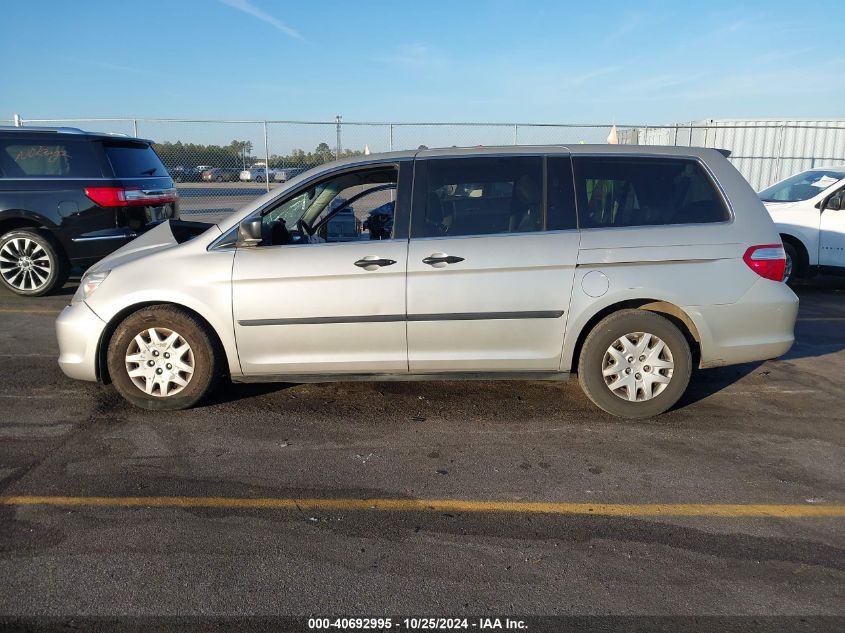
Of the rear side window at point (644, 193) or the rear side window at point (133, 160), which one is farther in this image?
the rear side window at point (133, 160)

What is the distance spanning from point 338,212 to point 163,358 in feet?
5.97

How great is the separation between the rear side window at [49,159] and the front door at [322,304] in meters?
4.77

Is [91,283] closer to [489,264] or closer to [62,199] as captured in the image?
[489,264]

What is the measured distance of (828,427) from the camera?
4.62 m

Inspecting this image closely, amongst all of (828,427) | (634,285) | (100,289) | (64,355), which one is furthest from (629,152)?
(64,355)

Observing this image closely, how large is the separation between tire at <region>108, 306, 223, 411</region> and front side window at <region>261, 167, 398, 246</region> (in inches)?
31.9

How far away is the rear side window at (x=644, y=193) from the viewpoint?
465cm

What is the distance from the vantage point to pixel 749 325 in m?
4.64

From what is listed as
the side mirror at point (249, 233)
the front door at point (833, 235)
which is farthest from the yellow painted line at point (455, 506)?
the front door at point (833, 235)

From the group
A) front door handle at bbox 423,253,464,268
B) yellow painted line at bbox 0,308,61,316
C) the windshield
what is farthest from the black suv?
the windshield

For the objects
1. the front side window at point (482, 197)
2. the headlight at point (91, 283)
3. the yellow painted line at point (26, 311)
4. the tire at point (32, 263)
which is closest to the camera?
the front side window at point (482, 197)

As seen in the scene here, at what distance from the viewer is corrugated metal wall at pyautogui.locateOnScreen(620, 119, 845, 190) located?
58.2 feet

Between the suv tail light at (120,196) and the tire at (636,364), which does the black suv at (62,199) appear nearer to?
A: the suv tail light at (120,196)

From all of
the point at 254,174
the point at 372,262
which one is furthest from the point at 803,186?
the point at 254,174
